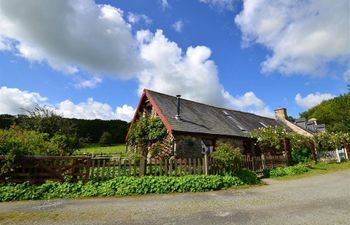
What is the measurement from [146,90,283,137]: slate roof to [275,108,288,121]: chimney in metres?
11.3

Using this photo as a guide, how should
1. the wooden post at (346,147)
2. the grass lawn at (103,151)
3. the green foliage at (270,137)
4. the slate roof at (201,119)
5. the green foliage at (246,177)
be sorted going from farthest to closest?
the wooden post at (346,147) → the grass lawn at (103,151) → the green foliage at (270,137) → the slate roof at (201,119) → the green foliage at (246,177)

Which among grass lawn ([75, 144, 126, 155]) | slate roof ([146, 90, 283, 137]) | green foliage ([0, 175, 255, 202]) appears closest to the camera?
green foliage ([0, 175, 255, 202])

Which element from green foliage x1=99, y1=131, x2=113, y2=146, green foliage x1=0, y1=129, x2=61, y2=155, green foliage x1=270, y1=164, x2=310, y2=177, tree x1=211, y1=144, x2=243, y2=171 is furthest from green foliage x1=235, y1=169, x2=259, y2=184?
green foliage x1=99, y1=131, x2=113, y2=146

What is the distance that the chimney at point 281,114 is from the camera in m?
38.3

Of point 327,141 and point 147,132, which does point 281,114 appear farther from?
point 147,132

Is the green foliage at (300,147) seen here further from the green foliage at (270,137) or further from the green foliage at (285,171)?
the green foliage at (285,171)

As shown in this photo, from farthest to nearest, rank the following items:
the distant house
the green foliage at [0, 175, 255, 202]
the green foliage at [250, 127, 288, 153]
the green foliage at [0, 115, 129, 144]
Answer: the green foliage at [0, 115, 129, 144] → the green foliage at [250, 127, 288, 153] → the distant house → the green foliage at [0, 175, 255, 202]

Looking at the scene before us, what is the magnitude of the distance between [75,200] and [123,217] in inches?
124

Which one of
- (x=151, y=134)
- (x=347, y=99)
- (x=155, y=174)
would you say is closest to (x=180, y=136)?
(x=151, y=134)

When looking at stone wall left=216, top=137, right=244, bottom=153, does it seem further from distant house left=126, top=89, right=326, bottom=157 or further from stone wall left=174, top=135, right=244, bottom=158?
stone wall left=174, top=135, right=244, bottom=158

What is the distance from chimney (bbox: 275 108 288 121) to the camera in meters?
38.3

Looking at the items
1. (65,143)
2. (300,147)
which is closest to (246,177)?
(65,143)

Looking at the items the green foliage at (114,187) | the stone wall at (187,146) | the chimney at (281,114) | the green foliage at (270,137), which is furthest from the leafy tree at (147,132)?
the chimney at (281,114)

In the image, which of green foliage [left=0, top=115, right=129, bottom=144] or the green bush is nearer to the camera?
the green bush
